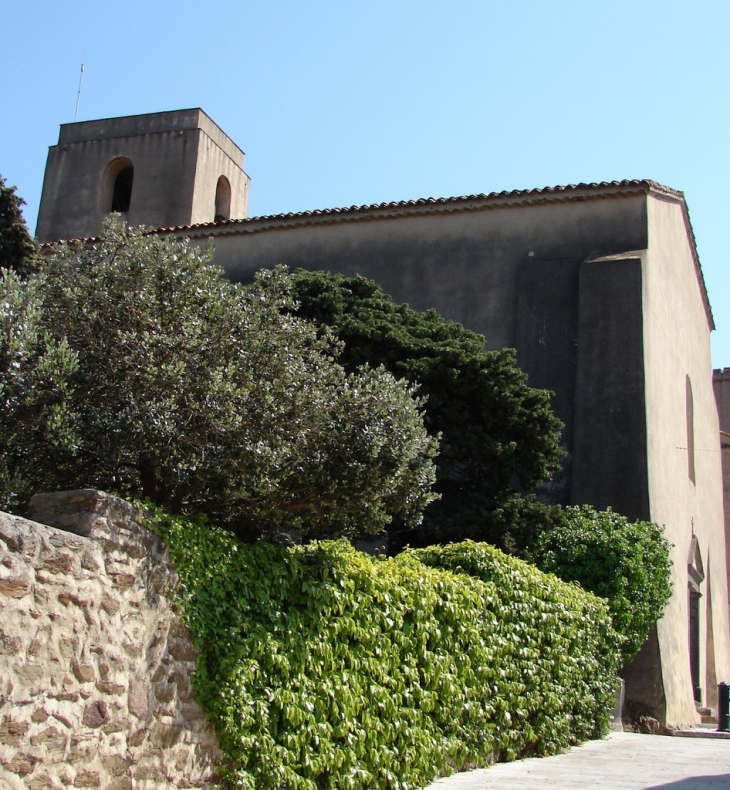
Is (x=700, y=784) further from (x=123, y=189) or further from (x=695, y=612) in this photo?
(x=123, y=189)

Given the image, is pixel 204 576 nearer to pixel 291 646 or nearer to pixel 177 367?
pixel 291 646

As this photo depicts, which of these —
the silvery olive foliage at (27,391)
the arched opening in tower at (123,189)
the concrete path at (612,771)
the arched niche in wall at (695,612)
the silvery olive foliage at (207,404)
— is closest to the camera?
the silvery olive foliage at (27,391)

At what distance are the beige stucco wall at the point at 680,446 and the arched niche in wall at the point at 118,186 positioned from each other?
15774 mm

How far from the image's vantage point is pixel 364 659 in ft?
25.8

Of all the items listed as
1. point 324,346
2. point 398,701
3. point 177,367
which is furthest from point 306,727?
point 324,346

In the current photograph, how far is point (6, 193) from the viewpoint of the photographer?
1085cm

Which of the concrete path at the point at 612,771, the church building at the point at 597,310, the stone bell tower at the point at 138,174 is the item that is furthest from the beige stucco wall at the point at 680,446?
the stone bell tower at the point at 138,174

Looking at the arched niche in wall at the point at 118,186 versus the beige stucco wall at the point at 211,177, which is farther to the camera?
the arched niche in wall at the point at 118,186

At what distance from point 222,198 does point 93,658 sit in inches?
980

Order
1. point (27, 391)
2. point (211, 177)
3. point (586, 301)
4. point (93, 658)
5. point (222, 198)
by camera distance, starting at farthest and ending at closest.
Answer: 1. point (222, 198)
2. point (211, 177)
3. point (586, 301)
4. point (27, 391)
5. point (93, 658)

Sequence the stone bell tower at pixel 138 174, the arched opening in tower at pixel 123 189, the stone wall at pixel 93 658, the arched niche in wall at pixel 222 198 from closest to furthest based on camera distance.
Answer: the stone wall at pixel 93 658
the stone bell tower at pixel 138 174
the arched opening in tower at pixel 123 189
the arched niche in wall at pixel 222 198

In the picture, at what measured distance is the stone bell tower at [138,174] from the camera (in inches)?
1065

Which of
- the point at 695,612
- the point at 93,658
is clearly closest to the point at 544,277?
the point at 695,612

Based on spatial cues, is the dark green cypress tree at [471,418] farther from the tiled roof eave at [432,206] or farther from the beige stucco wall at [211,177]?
the beige stucco wall at [211,177]
